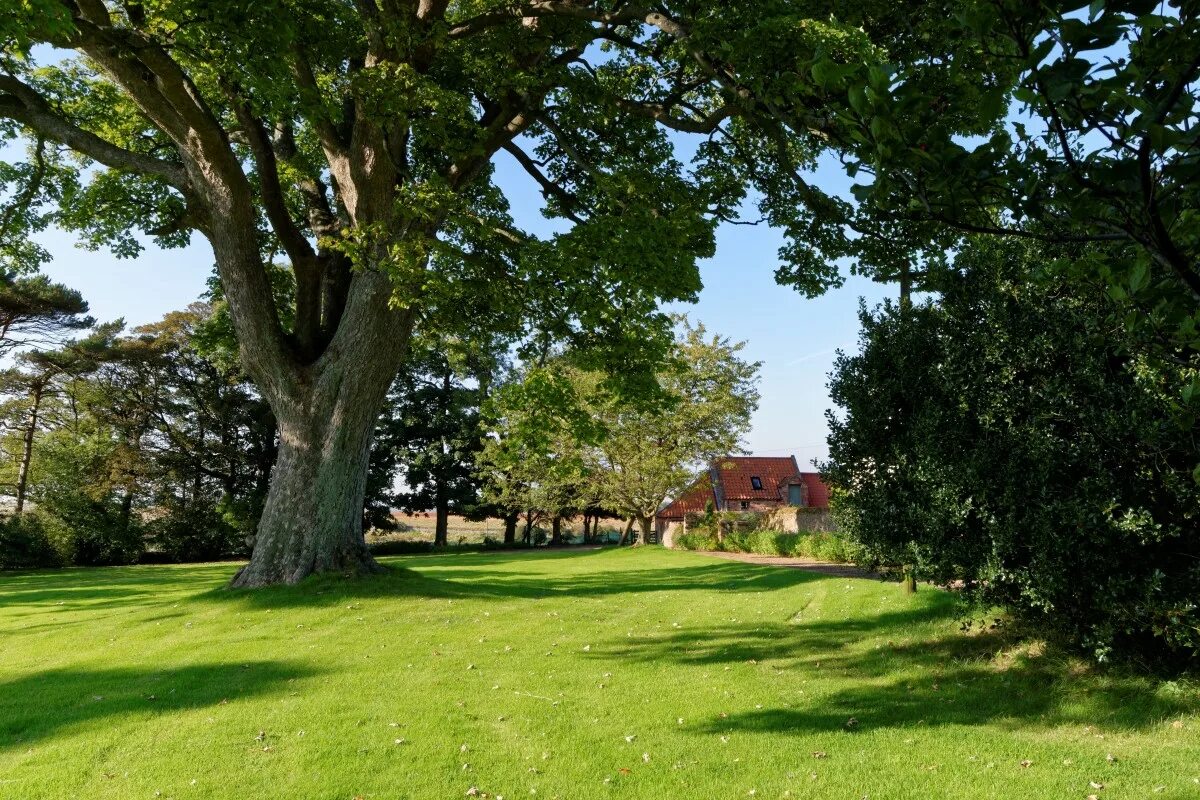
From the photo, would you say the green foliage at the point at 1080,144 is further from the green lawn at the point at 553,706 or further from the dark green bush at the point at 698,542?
the dark green bush at the point at 698,542

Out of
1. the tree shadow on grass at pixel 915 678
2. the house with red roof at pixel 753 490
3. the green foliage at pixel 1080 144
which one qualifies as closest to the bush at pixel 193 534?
the house with red roof at pixel 753 490

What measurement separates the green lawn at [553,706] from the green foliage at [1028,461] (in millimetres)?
1089

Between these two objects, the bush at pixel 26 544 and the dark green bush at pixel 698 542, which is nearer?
the bush at pixel 26 544

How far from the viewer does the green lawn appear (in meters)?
5.24

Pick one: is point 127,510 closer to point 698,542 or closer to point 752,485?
point 698,542

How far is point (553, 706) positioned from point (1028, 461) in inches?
217

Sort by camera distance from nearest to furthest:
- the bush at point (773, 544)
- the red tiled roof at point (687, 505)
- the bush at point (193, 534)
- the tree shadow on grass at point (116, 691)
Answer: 1. the tree shadow on grass at point (116, 691)
2. the bush at point (773, 544)
3. the bush at point (193, 534)
4. the red tiled roof at point (687, 505)

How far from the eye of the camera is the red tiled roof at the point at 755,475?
5034 centimetres

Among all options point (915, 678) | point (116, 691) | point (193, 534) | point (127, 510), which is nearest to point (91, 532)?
point (127, 510)

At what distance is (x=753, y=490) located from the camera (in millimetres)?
50656

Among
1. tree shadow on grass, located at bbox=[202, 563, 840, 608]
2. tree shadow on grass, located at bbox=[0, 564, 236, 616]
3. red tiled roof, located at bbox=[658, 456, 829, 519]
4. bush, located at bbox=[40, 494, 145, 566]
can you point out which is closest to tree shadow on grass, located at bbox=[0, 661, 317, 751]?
tree shadow on grass, located at bbox=[202, 563, 840, 608]

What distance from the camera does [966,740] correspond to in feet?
20.2

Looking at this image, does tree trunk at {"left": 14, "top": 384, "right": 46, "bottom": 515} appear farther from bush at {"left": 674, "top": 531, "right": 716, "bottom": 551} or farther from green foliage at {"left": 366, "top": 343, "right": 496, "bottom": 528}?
bush at {"left": 674, "top": 531, "right": 716, "bottom": 551}

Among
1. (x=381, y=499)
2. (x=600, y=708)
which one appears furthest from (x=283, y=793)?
(x=381, y=499)
